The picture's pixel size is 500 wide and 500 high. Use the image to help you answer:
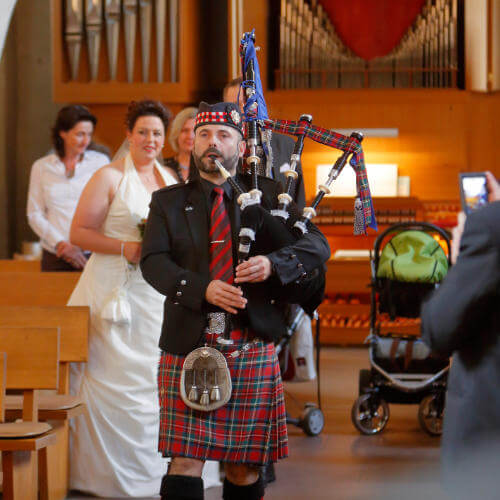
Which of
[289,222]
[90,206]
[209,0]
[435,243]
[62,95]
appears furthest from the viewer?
[209,0]

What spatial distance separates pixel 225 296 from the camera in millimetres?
3336

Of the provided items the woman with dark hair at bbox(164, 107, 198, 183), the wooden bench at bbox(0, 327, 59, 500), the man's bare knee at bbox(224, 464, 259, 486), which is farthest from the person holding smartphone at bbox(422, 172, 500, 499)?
the woman with dark hair at bbox(164, 107, 198, 183)

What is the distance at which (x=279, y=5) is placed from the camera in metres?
12.0

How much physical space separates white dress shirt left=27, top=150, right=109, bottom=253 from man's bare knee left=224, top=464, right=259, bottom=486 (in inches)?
153

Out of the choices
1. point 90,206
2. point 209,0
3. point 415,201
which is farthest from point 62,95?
point 90,206

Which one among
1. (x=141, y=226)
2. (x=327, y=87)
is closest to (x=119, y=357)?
(x=141, y=226)

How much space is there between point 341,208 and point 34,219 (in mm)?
4640

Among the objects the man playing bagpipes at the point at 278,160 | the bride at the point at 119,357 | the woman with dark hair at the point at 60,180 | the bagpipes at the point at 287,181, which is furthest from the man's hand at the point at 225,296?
the woman with dark hair at the point at 60,180

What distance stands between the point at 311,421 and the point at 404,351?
0.78 metres

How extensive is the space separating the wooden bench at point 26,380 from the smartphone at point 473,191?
229 centimetres

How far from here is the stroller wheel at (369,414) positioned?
6.52m

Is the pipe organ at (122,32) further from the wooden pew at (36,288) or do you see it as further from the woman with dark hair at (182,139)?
the wooden pew at (36,288)

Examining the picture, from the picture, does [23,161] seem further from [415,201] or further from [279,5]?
[415,201]

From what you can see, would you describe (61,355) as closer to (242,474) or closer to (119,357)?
(119,357)
